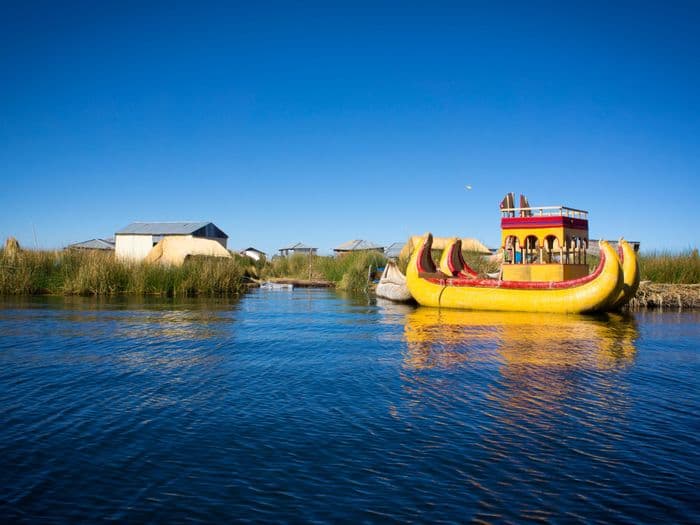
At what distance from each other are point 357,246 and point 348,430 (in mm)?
57978

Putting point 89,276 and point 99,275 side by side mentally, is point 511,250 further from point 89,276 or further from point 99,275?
point 89,276

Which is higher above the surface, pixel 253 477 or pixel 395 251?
pixel 395 251

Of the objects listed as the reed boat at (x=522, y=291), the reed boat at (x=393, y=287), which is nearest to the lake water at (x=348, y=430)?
the reed boat at (x=522, y=291)

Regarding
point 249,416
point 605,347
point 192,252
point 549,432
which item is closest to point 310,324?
point 605,347

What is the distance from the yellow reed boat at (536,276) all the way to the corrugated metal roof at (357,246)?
116 feet

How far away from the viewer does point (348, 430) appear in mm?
6195

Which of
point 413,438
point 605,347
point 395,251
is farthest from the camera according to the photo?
point 395,251

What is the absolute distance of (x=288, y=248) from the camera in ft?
248

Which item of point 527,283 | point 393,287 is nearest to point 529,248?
point 527,283

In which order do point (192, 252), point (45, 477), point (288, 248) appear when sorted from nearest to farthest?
point (45, 477), point (192, 252), point (288, 248)

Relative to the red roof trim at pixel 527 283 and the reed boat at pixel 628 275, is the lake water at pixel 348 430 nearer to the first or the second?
the red roof trim at pixel 527 283

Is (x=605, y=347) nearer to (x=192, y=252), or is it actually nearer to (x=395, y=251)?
(x=192, y=252)

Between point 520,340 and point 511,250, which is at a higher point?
point 511,250

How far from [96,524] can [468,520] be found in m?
2.56
